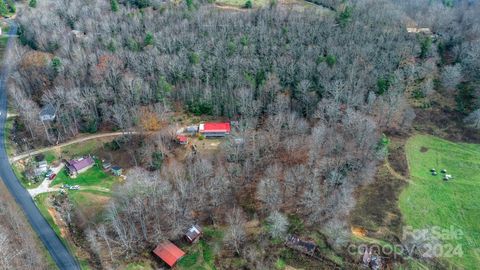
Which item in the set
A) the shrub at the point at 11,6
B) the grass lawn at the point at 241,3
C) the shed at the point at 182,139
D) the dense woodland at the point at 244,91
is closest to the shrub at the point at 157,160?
the dense woodland at the point at 244,91

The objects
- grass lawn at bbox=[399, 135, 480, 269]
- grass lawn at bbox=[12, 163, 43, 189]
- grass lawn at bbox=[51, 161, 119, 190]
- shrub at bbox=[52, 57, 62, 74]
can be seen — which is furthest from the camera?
shrub at bbox=[52, 57, 62, 74]

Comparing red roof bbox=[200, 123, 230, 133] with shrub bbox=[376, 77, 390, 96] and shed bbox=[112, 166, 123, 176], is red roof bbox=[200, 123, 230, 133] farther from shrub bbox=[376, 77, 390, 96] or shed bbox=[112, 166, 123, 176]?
shrub bbox=[376, 77, 390, 96]

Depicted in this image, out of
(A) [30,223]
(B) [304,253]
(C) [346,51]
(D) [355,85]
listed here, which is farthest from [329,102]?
(A) [30,223]

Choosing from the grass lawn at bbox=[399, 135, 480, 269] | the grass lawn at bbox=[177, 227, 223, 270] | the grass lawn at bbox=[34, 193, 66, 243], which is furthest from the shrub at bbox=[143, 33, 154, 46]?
the grass lawn at bbox=[399, 135, 480, 269]

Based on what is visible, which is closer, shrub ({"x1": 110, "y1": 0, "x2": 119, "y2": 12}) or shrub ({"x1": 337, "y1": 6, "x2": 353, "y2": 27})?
shrub ({"x1": 337, "y1": 6, "x2": 353, "y2": 27})

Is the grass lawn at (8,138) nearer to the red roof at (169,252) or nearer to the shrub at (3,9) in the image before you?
the red roof at (169,252)

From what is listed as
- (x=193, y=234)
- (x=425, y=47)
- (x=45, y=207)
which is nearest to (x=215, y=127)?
(x=193, y=234)

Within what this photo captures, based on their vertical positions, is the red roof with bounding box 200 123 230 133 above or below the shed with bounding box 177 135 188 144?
above
